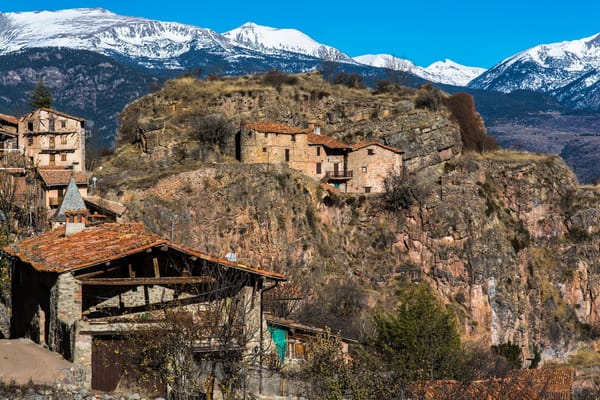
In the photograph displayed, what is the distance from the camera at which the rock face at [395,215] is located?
88000 millimetres

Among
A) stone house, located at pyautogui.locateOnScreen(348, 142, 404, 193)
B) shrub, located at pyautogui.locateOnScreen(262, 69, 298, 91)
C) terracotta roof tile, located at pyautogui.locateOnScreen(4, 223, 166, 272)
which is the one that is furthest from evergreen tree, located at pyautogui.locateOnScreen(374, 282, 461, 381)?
shrub, located at pyautogui.locateOnScreen(262, 69, 298, 91)

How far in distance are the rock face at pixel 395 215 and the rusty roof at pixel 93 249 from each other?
142ft

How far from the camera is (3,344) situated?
1353 inches

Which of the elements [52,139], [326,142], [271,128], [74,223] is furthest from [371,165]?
[74,223]

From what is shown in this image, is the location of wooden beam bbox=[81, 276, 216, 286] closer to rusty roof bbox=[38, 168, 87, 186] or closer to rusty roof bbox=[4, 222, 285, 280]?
rusty roof bbox=[4, 222, 285, 280]

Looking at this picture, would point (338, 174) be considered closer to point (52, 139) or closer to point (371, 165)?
point (371, 165)

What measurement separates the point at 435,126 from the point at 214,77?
76.4 ft

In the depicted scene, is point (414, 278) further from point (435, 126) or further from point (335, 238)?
point (435, 126)

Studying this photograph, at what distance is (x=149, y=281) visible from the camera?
3241 cm

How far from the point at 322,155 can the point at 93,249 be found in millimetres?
65152

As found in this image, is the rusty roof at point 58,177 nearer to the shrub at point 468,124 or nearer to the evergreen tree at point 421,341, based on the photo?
the evergreen tree at point 421,341

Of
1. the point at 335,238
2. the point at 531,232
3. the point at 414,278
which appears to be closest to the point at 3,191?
the point at 335,238

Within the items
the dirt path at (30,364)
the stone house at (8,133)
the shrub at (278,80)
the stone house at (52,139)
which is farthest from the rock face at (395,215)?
the dirt path at (30,364)

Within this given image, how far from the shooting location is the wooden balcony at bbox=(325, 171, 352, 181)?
97812mm
